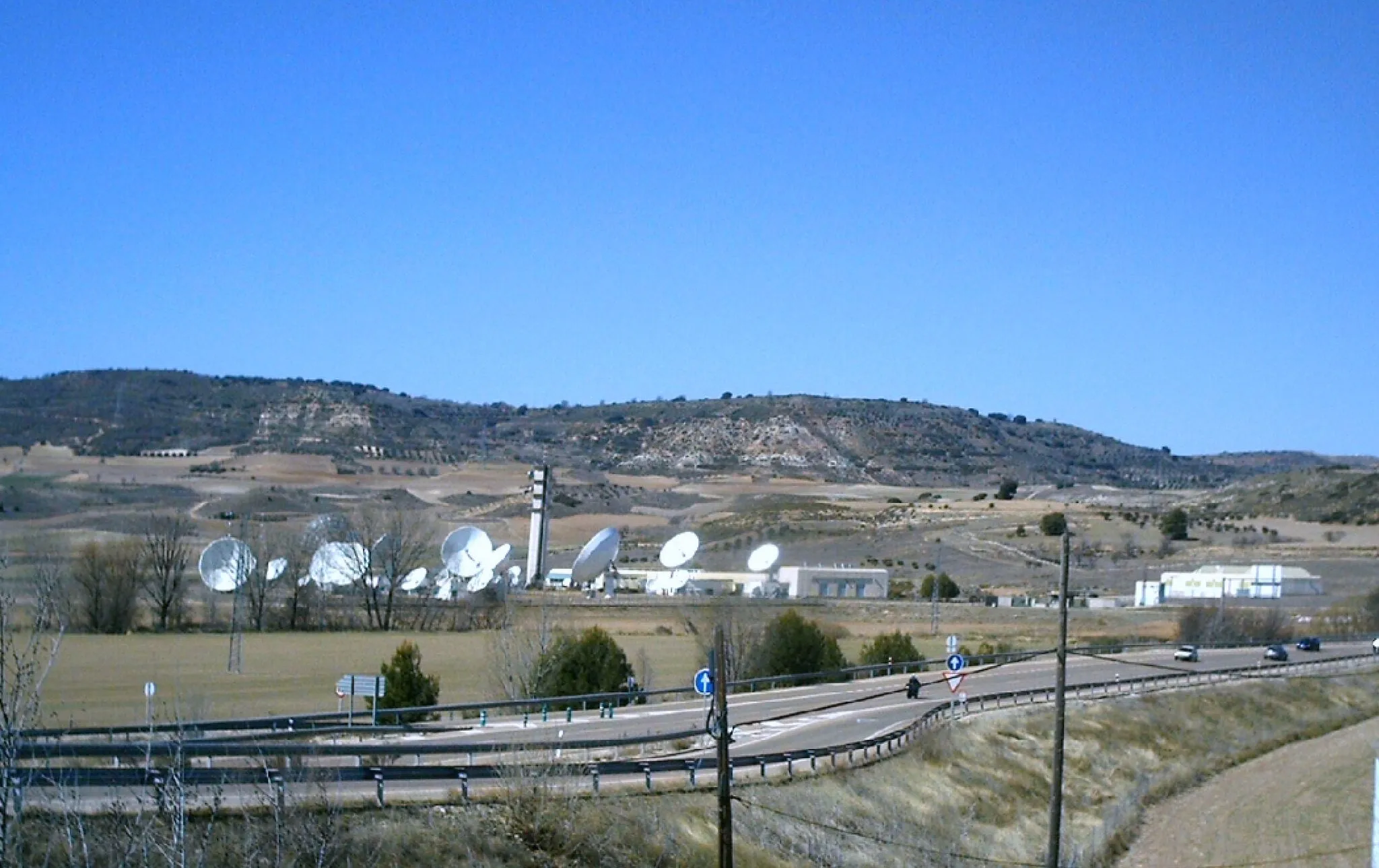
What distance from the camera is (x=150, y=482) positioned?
105m

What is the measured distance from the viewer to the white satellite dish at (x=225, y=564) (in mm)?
70188

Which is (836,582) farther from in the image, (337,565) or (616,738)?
(616,738)

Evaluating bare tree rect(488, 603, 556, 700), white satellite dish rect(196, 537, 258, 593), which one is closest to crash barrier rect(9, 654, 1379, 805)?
bare tree rect(488, 603, 556, 700)

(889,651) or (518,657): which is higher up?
(518,657)

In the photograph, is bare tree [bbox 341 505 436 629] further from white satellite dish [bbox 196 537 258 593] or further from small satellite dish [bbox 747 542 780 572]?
small satellite dish [bbox 747 542 780 572]

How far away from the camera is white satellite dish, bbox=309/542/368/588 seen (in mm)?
83750

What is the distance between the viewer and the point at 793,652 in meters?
56.8

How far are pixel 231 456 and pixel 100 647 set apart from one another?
83.9 meters

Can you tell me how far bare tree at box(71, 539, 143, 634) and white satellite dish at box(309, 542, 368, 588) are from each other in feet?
39.9

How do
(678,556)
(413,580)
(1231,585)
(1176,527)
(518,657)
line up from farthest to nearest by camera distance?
1. (1176,527)
2. (678,556)
3. (1231,585)
4. (413,580)
5. (518,657)

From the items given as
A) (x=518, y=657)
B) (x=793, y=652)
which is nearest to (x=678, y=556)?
(x=793, y=652)

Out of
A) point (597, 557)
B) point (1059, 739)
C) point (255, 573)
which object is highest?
point (597, 557)

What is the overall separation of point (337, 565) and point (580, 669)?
130 ft

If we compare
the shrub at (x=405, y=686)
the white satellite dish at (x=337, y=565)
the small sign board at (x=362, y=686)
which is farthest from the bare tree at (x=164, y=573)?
the small sign board at (x=362, y=686)
